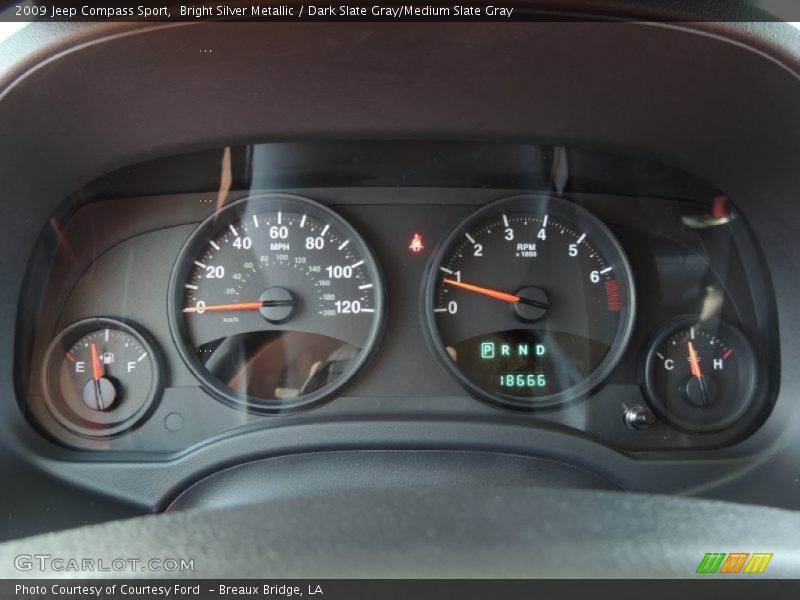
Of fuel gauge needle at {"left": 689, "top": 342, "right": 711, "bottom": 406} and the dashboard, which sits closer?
the dashboard

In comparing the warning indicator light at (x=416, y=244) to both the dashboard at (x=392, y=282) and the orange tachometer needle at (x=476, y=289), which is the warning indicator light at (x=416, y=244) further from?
the orange tachometer needle at (x=476, y=289)

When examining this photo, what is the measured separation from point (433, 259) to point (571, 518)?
6.14 feet

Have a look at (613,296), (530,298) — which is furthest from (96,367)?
(613,296)

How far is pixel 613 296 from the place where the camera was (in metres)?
3.38

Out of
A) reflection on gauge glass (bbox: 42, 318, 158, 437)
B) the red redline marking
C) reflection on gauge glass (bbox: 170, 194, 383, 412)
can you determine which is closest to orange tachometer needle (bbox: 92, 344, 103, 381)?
reflection on gauge glass (bbox: 42, 318, 158, 437)

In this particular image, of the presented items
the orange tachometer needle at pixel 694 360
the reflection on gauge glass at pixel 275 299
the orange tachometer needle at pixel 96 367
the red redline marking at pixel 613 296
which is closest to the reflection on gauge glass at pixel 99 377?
the orange tachometer needle at pixel 96 367

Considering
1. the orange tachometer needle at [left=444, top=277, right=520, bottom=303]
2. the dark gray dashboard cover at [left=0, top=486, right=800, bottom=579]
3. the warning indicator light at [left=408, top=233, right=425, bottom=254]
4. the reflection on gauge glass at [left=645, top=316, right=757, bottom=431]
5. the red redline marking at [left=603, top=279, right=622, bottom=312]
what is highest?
the warning indicator light at [left=408, top=233, right=425, bottom=254]

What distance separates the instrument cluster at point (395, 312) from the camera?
3207 millimetres

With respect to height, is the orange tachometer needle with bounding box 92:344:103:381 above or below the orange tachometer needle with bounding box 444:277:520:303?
below

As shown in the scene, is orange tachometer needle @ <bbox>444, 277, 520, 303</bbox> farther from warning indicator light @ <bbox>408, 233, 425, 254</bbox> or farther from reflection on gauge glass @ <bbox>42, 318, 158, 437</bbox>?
reflection on gauge glass @ <bbox>42, 318, 158, 437</bbox>

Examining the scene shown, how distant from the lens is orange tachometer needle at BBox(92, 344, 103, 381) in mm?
3225

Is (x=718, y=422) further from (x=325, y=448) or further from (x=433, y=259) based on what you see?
(x=325, y=448)

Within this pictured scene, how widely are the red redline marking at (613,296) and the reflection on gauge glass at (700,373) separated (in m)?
0.19

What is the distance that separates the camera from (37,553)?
1629mm
